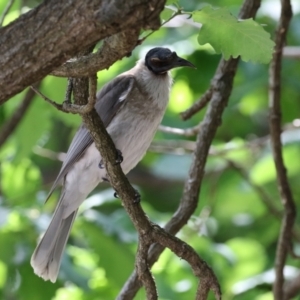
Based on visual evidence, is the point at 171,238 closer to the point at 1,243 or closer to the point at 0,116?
the point at 1,243

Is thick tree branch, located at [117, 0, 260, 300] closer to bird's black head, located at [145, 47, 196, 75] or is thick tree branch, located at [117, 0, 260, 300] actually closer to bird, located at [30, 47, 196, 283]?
bird, located at [30, 47, 196, 283]

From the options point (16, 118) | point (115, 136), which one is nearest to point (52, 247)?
point (115, 136)

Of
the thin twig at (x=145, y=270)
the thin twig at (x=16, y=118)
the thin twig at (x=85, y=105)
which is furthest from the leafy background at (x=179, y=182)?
the thin twig at (x=85, y=105)

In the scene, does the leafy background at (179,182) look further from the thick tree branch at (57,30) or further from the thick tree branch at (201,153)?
the thick tree branch at (57,30)

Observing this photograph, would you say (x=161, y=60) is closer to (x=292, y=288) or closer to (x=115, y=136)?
(x=115, y=136)

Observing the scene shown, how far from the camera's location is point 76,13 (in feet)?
5.90

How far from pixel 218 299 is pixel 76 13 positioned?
123 centimetres

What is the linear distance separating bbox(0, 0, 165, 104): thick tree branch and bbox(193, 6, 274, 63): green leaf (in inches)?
22.3

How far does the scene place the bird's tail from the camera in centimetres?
377

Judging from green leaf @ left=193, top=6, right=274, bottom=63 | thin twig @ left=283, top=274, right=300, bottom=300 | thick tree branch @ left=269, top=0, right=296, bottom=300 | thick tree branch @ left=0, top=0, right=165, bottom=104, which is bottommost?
thin twig @ left=283, top=274, right=300, bottom=300

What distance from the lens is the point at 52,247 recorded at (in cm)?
391

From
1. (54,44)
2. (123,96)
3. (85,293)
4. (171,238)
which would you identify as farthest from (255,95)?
(54,44)

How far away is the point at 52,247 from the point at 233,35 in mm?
1839

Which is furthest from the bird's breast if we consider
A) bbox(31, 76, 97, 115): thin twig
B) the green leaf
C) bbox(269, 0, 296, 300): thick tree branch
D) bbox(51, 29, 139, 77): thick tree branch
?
bbox(51, 29, 139, 77): thick tree branch
